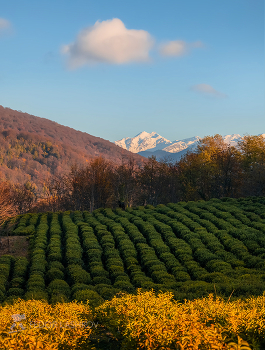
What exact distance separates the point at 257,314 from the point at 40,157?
16526cm

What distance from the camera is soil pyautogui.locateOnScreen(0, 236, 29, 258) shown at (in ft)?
66.0

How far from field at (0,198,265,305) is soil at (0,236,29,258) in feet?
1.91

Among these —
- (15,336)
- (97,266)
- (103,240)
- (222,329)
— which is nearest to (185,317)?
(222,329)

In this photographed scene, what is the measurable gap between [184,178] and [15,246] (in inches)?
1405

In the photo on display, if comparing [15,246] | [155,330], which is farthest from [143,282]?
[15,246]

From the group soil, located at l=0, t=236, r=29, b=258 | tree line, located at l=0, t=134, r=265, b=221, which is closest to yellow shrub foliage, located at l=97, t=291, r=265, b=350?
soil, located at l=0, t=236, r=29, b=258

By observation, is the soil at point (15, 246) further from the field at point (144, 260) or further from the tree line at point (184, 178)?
the tree line at point (184, 178)

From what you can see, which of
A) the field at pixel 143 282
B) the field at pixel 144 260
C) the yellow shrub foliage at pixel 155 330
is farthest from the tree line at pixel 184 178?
the yellow shrub foliage at pixel 155 330

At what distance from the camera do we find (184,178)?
169 feet

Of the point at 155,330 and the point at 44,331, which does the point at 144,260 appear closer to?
the point at 44,331

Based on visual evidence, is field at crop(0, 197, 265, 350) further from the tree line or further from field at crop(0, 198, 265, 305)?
the tree line

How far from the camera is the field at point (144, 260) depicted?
11917mm

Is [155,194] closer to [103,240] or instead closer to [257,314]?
[103,240]

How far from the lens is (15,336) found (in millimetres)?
4656
